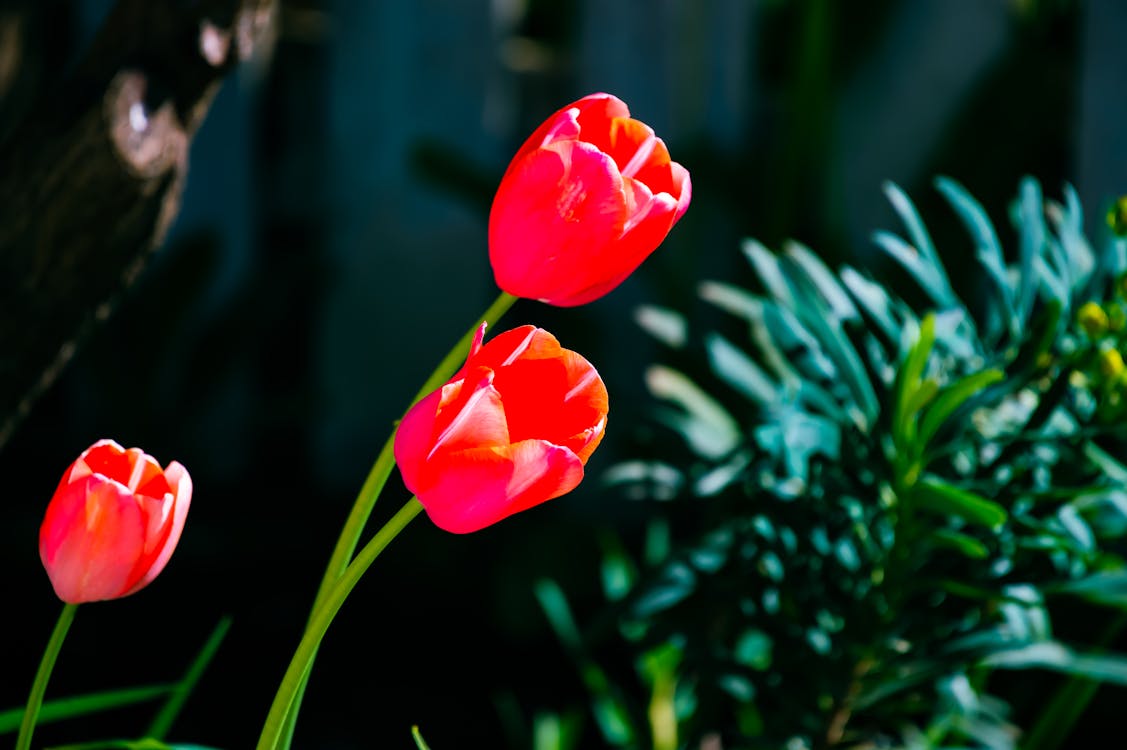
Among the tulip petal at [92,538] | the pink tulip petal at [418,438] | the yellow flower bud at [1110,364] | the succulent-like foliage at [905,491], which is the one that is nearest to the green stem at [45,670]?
the tulip petal at [92,538]

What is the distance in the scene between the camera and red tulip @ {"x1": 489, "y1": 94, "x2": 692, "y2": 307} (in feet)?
1.44

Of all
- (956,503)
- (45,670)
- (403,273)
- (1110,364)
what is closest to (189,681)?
(45,670)

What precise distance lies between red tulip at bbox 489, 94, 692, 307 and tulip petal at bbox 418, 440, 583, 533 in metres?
0.07

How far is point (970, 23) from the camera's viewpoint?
1752 mm

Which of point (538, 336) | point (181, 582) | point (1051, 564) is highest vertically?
Result: point (538, 336)

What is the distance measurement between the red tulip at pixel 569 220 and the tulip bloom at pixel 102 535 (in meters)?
0.16

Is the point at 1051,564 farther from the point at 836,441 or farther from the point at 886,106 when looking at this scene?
the point at 886,106

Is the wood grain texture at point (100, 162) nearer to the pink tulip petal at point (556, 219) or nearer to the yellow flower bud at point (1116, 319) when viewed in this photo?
the pink tulip petal at point (556, 219)

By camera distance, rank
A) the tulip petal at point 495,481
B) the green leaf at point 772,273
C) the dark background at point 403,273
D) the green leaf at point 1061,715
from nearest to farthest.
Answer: the tulip petal at point 495,481, the green leaf at point 772,273, the green leaf at point 1061,715, the dark background at point 403,273

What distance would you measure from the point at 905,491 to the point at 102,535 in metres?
0.47

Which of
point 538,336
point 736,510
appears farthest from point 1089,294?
point 538,336

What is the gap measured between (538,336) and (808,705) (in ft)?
1.60

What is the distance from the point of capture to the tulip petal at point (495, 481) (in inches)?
15.6

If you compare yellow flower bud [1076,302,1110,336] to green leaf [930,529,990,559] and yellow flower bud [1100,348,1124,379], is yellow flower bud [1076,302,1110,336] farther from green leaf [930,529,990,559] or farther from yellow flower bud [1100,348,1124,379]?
green leaf [930,529,990,559]
